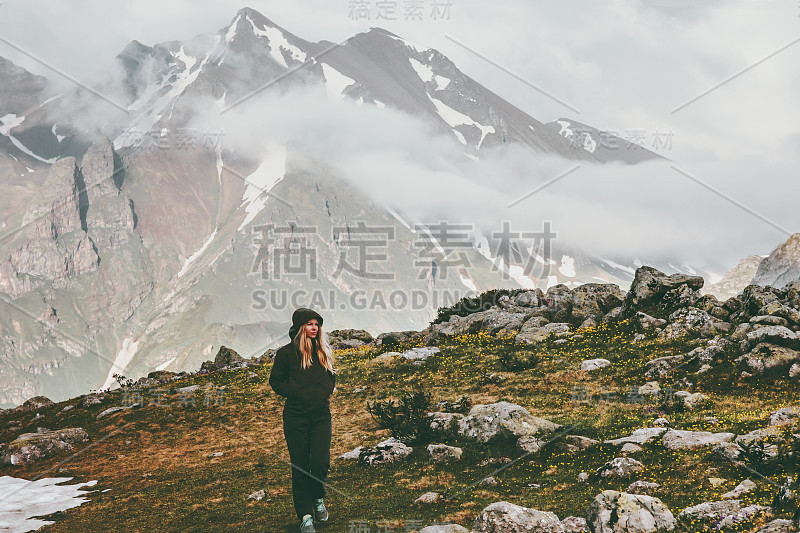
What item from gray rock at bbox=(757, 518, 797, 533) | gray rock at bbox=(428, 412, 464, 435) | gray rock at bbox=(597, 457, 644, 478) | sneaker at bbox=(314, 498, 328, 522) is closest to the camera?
gray rock at bbox=(757, 518, 797, 533)

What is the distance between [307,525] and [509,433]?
6.84 m

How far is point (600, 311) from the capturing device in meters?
35.1

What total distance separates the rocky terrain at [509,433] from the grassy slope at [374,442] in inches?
3.3

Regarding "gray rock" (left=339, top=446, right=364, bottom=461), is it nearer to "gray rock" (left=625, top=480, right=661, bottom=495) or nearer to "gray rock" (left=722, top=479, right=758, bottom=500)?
"gray rock" (left=625, top=480, right=661, bottom=495)

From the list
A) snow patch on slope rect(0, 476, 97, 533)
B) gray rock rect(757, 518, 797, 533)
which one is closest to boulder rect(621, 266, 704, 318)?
gray rock rect(757, 518, 797, 533)

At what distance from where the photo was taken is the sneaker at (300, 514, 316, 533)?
11836 mm

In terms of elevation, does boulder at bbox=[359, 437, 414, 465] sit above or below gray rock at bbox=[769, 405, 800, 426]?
below

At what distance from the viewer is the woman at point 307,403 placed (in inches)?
482

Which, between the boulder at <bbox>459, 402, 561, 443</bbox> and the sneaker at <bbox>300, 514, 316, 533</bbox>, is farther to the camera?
the boulder at <bbox>459, 402, 561, 443</bbox>

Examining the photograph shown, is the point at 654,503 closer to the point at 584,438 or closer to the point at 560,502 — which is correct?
the point at 560,502

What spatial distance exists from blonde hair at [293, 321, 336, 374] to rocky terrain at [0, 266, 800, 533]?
10.8 feet

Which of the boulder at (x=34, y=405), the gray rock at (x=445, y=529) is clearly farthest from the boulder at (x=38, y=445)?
the gray rock at (x=445, y=529)

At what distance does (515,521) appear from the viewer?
34.6ft

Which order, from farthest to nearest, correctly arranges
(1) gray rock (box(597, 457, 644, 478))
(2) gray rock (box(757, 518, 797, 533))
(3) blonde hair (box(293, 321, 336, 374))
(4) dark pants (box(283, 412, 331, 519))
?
(1) gray rock (box(597, 457, 644, 478)) < (3) blonde hair (box(293, 321, 336, 374)) < (4) dark pants (box(283, 412, 331, 519)) < (2) gray rock (box(757, 518, 797, 533))
